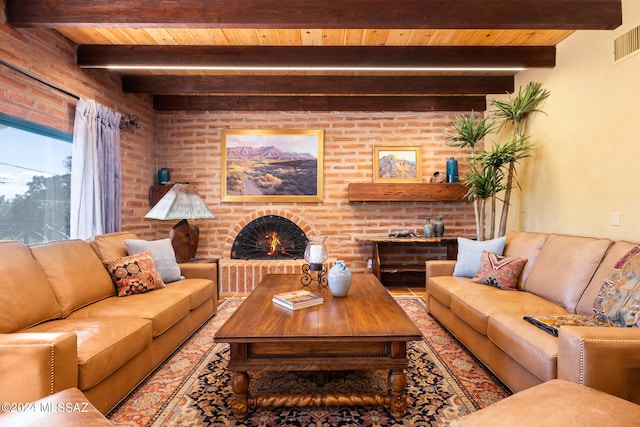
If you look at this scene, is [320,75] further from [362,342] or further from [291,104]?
[362,342]

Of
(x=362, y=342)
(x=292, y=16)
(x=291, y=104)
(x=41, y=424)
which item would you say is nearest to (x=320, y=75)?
(x=291, y=104)

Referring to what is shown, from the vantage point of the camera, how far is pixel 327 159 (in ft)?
15.7

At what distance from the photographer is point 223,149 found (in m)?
4.78

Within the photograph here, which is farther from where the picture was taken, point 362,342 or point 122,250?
point 122,250

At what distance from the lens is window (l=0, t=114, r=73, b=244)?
2.63 m

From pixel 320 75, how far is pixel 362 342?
327 centimetres

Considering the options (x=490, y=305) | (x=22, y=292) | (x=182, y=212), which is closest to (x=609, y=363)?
(x=490, y=305)

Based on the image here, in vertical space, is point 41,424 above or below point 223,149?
below

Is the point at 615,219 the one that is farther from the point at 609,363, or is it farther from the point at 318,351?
the point at 318,351

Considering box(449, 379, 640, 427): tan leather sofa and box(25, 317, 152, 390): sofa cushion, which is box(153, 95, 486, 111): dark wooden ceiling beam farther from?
box(449, 379, 640, 427): tan leather sofa

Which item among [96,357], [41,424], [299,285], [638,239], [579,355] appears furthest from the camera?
[299,285]

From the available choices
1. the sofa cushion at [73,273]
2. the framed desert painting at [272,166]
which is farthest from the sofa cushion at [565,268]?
the sofa cushion at [73,273]

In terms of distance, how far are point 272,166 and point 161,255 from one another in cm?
222

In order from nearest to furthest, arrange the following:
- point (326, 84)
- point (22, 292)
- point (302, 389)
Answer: point (22, 292) < point (302, 389) < point (326, 84)
